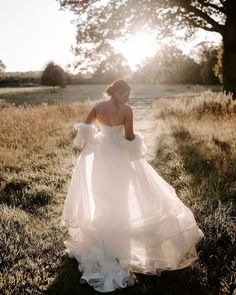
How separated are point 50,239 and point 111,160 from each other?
4.89ft

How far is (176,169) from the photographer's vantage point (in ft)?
28.3

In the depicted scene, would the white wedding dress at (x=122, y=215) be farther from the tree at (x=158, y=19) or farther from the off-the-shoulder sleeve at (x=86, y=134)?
the tree at (x=158, y=19)

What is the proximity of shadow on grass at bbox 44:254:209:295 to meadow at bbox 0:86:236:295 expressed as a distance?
0.04 ft

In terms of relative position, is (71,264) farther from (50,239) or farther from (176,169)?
(176,169)

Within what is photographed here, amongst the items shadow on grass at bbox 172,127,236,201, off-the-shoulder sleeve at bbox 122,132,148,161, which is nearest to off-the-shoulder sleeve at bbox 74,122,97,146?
off-the-shoulder sleeve at bbox 122,132,148,161

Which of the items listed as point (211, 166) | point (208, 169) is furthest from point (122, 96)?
point (211, 166)

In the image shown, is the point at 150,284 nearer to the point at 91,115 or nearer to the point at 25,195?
the point at 91,115

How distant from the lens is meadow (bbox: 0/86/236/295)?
4531 millimetres

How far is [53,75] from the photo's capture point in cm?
5619

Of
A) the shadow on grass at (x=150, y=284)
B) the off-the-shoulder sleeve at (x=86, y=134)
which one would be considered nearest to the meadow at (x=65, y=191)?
the shadow on grass at (x=150, y=284)

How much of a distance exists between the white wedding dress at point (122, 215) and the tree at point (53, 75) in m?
52.3

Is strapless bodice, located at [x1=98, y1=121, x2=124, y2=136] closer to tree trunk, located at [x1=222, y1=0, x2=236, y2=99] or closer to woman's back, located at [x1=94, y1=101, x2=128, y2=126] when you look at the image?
woman's back, located at [x1=94, y1=101, x2=128, y2=126]

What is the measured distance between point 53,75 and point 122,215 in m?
53.2

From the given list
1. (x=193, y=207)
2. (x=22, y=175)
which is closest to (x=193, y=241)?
(x=193, y=207)
